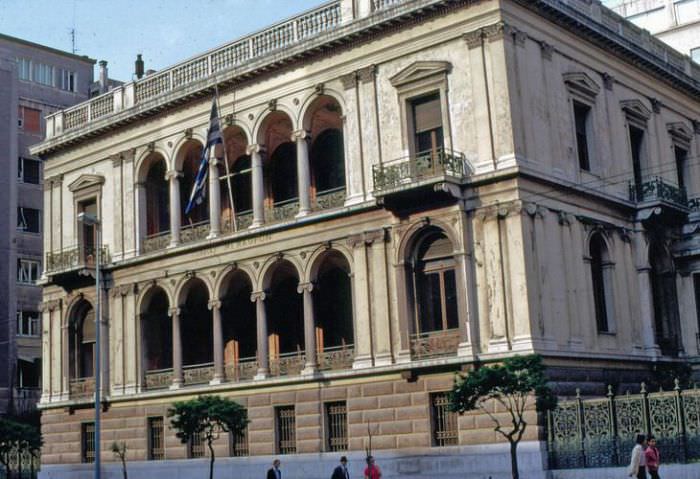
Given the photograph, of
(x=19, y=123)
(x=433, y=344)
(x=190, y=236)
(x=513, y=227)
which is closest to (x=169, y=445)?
(x=190, y=236)

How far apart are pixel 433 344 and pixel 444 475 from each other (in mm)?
4079

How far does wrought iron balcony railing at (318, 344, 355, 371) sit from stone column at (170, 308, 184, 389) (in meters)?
6.97

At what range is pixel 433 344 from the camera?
112 feet

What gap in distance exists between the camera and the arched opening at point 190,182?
144 feet

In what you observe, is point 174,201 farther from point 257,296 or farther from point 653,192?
point 653,192

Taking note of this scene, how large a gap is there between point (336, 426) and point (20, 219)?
1244 inches

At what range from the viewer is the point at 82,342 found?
4706 cm

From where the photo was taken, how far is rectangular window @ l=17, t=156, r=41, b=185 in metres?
61.8

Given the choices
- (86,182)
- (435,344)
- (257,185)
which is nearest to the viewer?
(435,344)

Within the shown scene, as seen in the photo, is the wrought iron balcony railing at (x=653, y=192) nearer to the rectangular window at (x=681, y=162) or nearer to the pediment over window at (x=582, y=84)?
the pediment over window at (x=582, y=84)

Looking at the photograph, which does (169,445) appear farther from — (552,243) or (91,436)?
(552,243)

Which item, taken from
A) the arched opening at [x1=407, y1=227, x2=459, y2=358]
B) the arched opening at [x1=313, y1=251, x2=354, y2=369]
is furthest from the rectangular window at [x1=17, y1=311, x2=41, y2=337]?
the arched opening at [x1=407, y1=227, x2=459, y2=358]

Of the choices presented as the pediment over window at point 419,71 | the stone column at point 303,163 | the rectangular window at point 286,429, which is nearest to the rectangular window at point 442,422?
the rectangular window at point 286,429

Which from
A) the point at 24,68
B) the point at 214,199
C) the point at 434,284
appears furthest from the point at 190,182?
the point at 24,68
